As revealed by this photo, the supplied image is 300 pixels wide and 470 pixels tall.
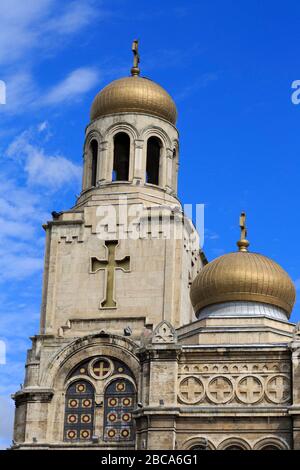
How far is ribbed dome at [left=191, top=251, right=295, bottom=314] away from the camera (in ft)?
152

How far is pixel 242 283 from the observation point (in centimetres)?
4641

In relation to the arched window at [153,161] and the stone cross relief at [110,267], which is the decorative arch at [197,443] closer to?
the stone cross relief at [110,267]

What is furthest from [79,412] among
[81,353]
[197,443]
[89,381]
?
[197,443]

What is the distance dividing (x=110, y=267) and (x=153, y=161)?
6.08 metres

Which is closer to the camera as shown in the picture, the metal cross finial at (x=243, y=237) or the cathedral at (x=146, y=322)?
Result: the cathedral at (x=146, y=322)

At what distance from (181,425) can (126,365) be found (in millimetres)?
3874

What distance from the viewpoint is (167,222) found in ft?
161

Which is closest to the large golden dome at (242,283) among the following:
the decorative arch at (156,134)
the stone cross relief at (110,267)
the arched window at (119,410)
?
the stone cross relief at (110,267)

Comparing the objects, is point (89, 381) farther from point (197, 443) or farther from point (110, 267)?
point (197, 443)

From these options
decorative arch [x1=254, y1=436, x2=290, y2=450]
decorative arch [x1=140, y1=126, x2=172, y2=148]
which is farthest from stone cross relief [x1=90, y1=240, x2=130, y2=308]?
decorative arch [x1=254, y1=436, x2=290, y2=450]

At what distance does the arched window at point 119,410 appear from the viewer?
45125 mm

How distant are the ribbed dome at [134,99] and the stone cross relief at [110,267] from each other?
612cm

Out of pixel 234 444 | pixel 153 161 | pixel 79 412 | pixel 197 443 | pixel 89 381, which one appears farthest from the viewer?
pixel 153 161
